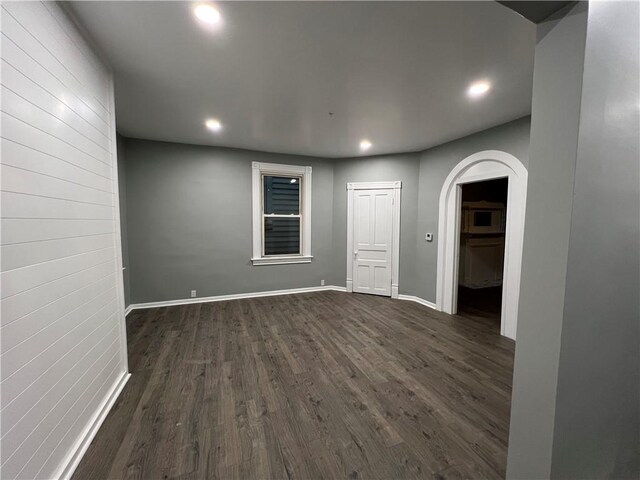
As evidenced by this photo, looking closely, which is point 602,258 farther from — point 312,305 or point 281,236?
point 281,236

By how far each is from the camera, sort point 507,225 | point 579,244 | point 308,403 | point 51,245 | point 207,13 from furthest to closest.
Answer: point 507,225 < point 308,403 < point 207,13 < point 51,245 < point 579,244

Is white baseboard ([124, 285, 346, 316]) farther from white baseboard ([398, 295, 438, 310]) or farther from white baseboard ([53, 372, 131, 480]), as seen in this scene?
white baseboard ([53, 372, 131, 480])

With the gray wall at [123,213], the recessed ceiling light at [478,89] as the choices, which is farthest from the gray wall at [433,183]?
the gray wall at [123,213]

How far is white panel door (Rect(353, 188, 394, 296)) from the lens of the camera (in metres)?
4.60

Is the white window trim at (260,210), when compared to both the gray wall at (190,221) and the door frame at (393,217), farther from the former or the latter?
the door frame at (393,217)

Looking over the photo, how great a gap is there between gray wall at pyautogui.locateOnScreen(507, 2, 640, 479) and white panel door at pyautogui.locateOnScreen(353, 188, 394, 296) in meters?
3.61

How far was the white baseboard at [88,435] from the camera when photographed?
4.46 ft

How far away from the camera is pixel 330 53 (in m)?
1.81

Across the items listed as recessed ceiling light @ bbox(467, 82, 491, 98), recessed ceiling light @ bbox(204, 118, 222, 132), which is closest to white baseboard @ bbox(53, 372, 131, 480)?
recessed ceiling light @ bbox(204, 118, 222, 132)

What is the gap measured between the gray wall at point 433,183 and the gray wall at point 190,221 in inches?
85.4

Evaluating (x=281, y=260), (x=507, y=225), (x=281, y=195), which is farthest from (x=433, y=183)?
(x=281, y=260)

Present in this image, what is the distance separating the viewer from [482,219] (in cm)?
551

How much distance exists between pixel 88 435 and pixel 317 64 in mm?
3010

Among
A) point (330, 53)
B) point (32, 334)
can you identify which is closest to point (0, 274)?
point (32, 334)
